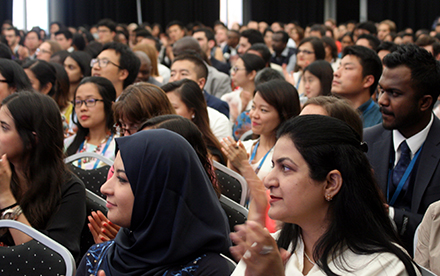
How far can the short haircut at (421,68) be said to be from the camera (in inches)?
102

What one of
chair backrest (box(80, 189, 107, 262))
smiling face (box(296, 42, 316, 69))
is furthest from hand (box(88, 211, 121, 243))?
smiling face (box(296, 42, 316, 69))

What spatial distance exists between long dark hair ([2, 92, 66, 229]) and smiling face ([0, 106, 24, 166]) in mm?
17

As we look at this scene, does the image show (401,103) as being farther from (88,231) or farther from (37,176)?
(37,176)

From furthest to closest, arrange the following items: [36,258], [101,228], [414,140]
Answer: [414,140] → [101,228] → [36,258]

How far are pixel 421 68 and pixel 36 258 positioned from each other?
2.14 metres

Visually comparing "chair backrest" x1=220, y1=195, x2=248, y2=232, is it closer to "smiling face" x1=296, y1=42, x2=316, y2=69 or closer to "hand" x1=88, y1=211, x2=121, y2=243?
"hand" x1=88, y1=211, x2=121, y2=243

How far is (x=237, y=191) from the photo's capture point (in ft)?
8.71

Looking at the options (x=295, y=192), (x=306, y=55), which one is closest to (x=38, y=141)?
(x=295, y=192)

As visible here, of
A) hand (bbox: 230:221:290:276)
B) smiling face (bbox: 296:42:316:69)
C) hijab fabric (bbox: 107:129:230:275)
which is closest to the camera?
hand (bbox: 230:221:290:276)

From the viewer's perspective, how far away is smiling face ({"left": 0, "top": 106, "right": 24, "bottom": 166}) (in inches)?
90.0

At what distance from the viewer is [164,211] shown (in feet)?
5.09

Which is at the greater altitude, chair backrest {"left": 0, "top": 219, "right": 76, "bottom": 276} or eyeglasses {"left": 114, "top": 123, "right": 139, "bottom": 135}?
eyeglasses {"left": 114, "top": 123, "right": 139, "bottom": 135}

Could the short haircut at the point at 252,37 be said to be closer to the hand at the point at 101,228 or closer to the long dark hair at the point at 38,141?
the long dark hair at the point at 38,141

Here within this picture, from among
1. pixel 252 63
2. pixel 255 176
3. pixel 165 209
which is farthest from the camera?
pixel 252 63
